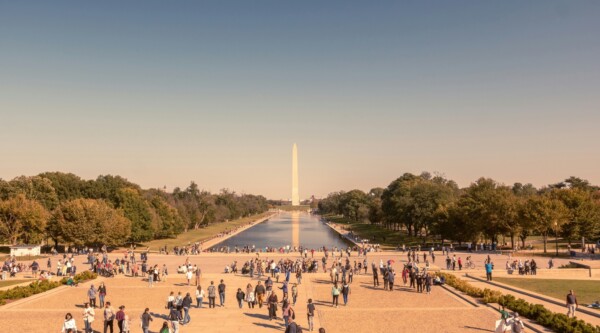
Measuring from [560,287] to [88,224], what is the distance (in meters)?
59.1

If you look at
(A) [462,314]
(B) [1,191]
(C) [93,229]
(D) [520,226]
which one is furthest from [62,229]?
(D) [520,226]

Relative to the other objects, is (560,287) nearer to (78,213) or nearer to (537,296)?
(537,296)

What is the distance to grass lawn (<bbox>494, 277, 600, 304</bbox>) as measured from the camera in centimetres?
2938

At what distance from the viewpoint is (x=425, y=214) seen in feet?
262

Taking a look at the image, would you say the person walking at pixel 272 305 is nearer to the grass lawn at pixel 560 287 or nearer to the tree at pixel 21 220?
the grass lawn at pixel 560 287

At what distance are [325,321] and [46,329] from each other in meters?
13.6

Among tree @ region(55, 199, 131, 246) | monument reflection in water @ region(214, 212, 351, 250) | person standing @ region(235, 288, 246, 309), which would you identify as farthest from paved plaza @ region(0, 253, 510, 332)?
monument reflection in water @ region(214, 212, 351, 250)

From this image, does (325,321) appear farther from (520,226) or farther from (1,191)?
(1,191)

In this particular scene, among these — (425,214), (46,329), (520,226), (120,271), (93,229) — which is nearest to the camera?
(46,329)

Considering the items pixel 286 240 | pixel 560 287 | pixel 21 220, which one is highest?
pixel 21 220

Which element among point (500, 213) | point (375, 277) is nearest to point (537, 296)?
point (375, 277)

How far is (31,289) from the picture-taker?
3097cm

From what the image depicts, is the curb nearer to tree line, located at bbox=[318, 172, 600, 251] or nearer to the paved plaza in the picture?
the paved plaza

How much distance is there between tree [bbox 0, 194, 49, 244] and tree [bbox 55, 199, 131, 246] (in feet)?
12.0
